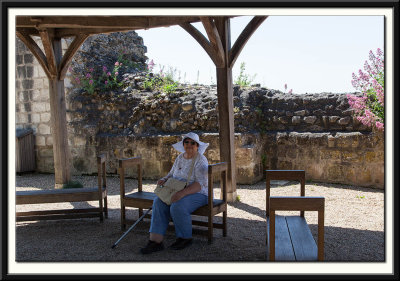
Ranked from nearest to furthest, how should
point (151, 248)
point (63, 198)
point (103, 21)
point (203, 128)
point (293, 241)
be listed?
1. point (293, 241)
2. point (151, 248)
3. point (63, 198)
4. point (103, 21)
5. point (203, 128)

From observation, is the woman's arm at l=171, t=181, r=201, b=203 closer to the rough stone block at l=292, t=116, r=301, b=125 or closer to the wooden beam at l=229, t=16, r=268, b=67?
the wooden beam at l=229, t=16, r=268, b=67

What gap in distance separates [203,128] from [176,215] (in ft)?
13.3

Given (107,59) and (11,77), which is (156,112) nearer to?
(107,59)

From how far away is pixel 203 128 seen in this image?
316 inches

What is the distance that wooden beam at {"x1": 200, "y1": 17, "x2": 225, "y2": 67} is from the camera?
5410mm

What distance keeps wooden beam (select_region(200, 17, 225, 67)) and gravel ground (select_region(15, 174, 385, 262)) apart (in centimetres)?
215

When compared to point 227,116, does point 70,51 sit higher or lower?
higher

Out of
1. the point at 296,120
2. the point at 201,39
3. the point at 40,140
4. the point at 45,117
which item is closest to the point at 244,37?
the point at 201,39

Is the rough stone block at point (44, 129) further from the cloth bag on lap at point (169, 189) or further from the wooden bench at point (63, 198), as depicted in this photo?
the cloth bag on lap at point (169, 189)

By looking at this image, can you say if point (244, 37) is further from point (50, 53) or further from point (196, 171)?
point (50, 53)

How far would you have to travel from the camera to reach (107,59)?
33.8 feet

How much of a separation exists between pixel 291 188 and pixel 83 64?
5.65 metres

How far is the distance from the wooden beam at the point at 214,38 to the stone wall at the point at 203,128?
1879 millimetres

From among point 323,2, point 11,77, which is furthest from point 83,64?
point 323,2
